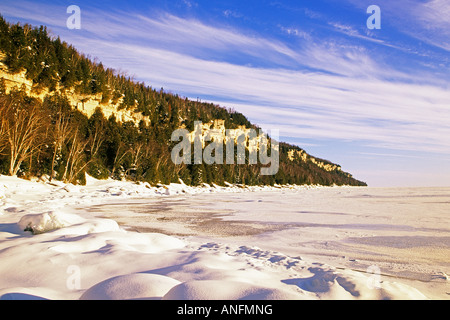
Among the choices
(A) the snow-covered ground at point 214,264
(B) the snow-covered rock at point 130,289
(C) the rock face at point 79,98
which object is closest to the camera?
(B) the snow-covered rock at point 130,289

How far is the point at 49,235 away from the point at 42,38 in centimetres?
4635

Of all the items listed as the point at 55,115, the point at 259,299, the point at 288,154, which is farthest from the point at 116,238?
the point at 288,154

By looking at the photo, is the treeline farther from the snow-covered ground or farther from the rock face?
the snow-covered ground

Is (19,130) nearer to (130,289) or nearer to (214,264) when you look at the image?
(214,264)

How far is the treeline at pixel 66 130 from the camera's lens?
2473 cm

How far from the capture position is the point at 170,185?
44.8 m

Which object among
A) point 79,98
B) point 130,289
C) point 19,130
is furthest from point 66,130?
point 130,289

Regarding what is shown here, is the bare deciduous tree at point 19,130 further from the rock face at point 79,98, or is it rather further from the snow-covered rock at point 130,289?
the snow-covered rock at point 130,289

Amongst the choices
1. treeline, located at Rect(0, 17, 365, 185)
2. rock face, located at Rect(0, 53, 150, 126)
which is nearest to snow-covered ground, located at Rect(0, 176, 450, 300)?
treeline, located at Rect(0, 17, 365, 185)

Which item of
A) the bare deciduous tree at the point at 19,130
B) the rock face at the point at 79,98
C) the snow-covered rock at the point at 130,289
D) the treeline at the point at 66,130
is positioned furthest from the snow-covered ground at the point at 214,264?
the rock face at the point at 79,98

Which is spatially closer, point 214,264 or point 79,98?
point 214,264

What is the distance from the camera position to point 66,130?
3166cm

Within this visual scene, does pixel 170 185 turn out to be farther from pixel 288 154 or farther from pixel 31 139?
pixel 288 154

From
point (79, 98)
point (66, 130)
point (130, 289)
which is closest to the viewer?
point (130, 289)
